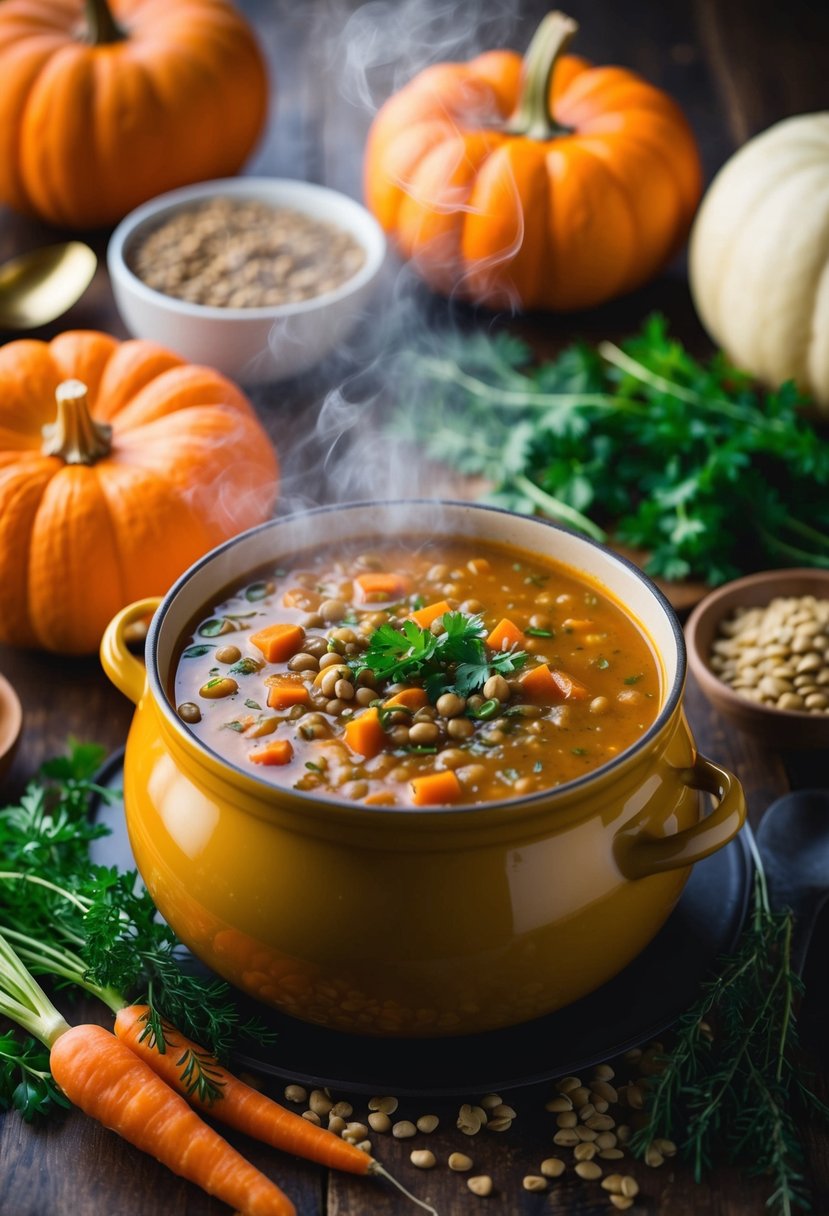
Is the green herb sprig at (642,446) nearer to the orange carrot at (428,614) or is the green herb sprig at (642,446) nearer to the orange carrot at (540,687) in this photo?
the orange carrot at (428,614)

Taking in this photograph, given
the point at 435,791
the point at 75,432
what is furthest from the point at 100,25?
the point at 435,791

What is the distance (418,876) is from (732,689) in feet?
3.94

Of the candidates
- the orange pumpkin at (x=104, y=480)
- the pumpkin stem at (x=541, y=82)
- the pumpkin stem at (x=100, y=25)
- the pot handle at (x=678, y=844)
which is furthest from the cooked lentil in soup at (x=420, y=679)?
the pumpkin stem at (x=100, y=25)

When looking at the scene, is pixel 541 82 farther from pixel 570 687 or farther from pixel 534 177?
pixel 570 687

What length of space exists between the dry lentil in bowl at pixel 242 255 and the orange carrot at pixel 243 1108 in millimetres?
2164

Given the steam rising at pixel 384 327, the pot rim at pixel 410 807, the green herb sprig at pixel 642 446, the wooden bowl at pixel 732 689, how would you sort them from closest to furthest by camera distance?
the pot rim at pixel 410 807 < the wooden bowl at pixel 732 689 < the green herb sprig at pixel 642 446 < the steam rising at pixel 384 327

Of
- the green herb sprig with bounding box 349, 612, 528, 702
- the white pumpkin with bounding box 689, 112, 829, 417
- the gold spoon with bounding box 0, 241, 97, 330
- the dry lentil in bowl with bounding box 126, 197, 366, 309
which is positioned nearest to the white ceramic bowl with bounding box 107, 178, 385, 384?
the dry lentil in bowl with bounding box 126, 197, 366, 309

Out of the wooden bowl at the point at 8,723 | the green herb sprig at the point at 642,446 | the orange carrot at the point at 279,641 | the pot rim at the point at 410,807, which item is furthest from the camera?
the green herb sprig at the point at 642,446

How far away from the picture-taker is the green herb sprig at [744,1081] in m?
1.94

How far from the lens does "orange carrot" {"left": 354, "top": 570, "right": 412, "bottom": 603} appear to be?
→ 7.99 ft

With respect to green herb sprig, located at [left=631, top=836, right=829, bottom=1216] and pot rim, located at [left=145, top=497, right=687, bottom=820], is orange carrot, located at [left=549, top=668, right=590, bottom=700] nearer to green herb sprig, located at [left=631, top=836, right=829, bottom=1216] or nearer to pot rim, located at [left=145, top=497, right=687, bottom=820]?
pot rim, located at [left=145, top=497, right=687, bottom=820]

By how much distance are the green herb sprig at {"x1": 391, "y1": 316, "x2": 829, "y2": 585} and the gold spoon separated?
3.36 feet

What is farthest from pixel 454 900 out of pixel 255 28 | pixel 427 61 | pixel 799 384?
pixel 255 28

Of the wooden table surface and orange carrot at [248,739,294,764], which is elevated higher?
orange carrot at [248,739,294,764]
